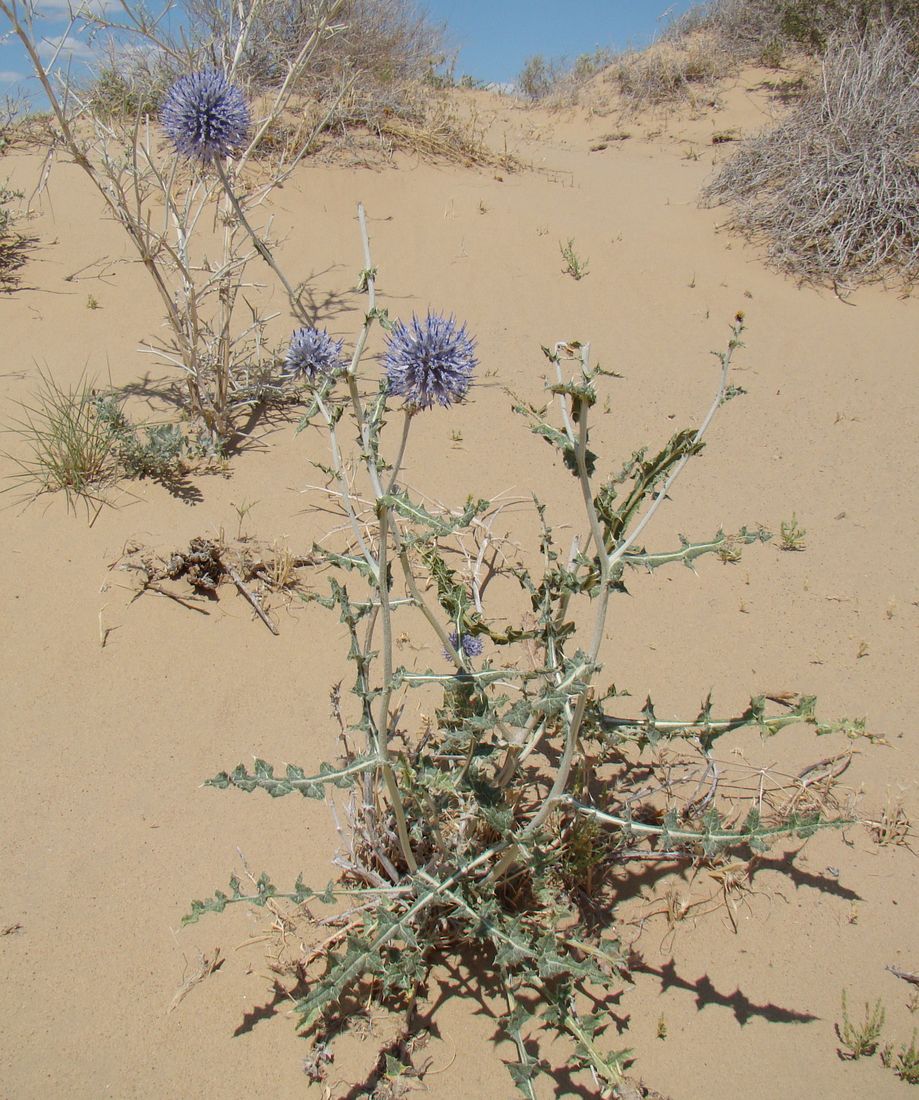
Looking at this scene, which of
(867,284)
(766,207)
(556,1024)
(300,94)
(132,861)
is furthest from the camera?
(300,94)

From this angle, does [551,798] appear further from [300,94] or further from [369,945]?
[300,94]

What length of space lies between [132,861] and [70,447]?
2246 millimetres

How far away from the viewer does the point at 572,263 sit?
660cm

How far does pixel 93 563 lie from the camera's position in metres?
3.53

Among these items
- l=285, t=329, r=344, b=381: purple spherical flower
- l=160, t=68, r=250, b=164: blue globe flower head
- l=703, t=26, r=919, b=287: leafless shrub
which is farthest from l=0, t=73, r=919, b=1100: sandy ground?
l=160, t=68, r=250, b=164: blue globe flower head

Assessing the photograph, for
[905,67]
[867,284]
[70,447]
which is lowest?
[70,447]

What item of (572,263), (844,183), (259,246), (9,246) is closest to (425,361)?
(259,246)

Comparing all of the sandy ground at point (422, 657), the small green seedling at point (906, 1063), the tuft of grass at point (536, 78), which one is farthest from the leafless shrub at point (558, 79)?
the small green seedling at point (906, 1063)

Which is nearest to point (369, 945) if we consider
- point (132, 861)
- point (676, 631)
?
point (132, 861)

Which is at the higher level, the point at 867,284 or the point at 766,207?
the point at 766,207

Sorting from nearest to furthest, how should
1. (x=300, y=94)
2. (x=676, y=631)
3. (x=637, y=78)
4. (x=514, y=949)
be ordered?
(x=514, y=949), (x=676, y=631), (x=300, y=94), (x=637, y=78)

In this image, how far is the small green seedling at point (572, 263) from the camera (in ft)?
21.6

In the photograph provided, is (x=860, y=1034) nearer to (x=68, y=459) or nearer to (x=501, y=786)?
(x=501, y=786)

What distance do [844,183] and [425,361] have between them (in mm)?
6352
